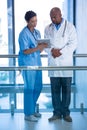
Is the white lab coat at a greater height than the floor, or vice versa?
the white lab coat

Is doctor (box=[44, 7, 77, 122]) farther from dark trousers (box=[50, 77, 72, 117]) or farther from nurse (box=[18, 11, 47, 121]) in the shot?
nurse (box=[18, 11, 47, 121])

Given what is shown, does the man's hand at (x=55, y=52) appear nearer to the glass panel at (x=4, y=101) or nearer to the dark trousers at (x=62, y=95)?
the dark trousers at (x=62, y=95)

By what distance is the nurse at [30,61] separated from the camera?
3123 mm

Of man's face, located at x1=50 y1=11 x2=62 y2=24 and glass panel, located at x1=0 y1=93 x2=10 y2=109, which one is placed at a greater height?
man's face, located at x1=50 y1=11 x2=62 y2=24

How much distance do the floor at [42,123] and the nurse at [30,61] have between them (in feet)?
0.21

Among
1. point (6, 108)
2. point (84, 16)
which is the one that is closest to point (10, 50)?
point (84, 16)

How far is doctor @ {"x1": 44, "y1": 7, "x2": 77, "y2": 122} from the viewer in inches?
125

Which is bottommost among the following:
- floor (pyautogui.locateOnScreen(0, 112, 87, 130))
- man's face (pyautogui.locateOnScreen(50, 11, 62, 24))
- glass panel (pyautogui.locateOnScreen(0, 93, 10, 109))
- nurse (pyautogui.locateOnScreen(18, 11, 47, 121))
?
floor (pyautogui.locateOnScreen(0, 112, 87, 130))

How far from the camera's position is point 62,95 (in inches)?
129

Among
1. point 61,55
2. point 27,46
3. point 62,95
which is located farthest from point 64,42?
point 62,95

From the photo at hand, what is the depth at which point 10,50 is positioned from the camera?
6266mm

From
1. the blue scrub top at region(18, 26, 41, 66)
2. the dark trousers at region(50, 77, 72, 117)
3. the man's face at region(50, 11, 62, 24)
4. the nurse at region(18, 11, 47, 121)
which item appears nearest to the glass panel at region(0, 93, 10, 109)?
the nurse at region(18, 11, 47, 121)

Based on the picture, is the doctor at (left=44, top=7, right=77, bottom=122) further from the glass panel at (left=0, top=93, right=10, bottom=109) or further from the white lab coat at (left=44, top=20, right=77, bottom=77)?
the glass panel at (left=0, top=93, right=10, bottom=109)

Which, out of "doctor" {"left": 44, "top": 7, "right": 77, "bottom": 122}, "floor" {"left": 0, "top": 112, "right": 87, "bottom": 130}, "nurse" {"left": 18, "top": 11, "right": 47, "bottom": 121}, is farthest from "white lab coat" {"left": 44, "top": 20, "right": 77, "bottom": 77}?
"floor" {"left": 0, "top": 112, "right": 87, "bottom": 130}
